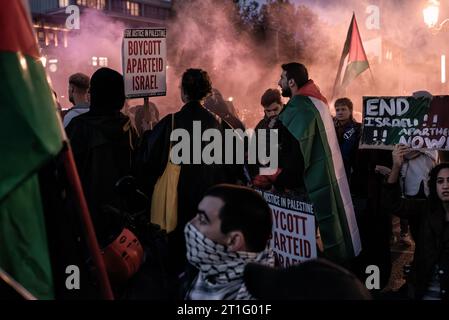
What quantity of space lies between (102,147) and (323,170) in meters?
1.76

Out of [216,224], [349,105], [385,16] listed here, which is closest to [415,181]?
[349,105]

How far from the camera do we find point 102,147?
443 centimetres

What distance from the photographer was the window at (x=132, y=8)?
71.4 metres

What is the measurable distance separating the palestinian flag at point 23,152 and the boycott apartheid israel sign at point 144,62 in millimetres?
3896

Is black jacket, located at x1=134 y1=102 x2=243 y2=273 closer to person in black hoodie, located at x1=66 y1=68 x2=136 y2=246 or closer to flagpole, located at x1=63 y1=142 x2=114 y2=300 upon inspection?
person in black hoodie, located at x1=66 y1=68 x2=136 y2=246

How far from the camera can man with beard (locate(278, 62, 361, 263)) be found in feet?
15.6

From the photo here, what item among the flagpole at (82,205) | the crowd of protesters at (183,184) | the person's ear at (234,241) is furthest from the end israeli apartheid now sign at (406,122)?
the flagpole at (82,205)

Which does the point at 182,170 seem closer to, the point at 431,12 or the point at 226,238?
the point at 226,238

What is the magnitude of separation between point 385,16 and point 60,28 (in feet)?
136

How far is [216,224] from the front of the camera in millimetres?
2346

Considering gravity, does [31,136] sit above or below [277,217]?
above

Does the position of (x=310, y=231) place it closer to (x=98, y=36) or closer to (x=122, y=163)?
(x=122, y=163)

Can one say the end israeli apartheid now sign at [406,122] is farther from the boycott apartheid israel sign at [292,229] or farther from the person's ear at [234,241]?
the person's ear at [234,241]

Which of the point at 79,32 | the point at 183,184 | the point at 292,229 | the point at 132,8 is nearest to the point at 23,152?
the point at 183,184
